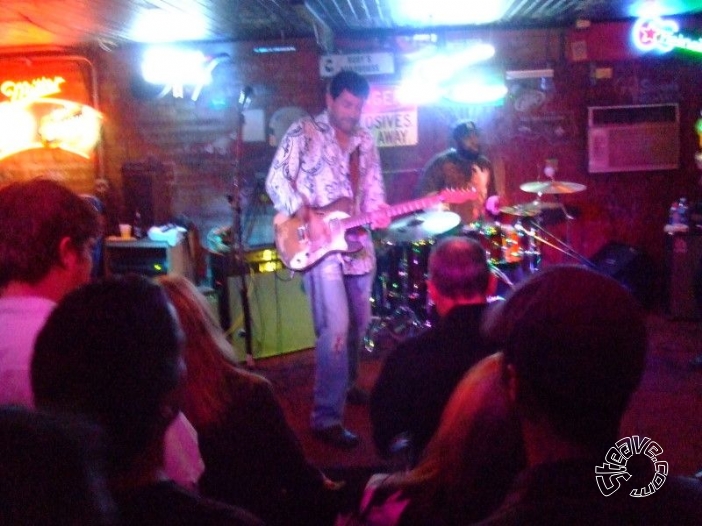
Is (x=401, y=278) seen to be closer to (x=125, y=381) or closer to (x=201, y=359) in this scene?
(x=201, y=359)

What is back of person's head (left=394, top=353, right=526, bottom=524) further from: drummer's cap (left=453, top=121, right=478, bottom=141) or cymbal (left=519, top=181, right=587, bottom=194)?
drummer's cap (left=453, top=121, right=478, bottom=141)

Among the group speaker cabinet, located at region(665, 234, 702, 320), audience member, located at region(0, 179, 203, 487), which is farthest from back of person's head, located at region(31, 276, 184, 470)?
speaker cabinet, located at region(665, 234, 702, 320)

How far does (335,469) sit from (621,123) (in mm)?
5153

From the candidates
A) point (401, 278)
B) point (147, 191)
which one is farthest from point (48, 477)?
point (147, 191)

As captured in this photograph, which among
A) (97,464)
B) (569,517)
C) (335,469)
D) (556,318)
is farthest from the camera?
(335,469)

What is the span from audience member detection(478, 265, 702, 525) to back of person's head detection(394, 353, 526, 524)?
1.68 feet

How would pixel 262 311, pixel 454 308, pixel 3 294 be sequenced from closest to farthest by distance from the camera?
pixel 3 294, pixel 454 308, pixel 262 311

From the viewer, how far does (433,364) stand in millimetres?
2186

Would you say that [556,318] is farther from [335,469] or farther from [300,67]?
[300,67]

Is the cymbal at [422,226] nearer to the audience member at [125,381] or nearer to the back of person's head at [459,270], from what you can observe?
the back of person's head at [459,270]

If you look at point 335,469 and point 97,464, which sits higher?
point 97,464

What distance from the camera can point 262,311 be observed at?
5.93 meters

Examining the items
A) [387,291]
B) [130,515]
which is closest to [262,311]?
[387,291]

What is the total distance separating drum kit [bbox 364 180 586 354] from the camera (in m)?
5.96
